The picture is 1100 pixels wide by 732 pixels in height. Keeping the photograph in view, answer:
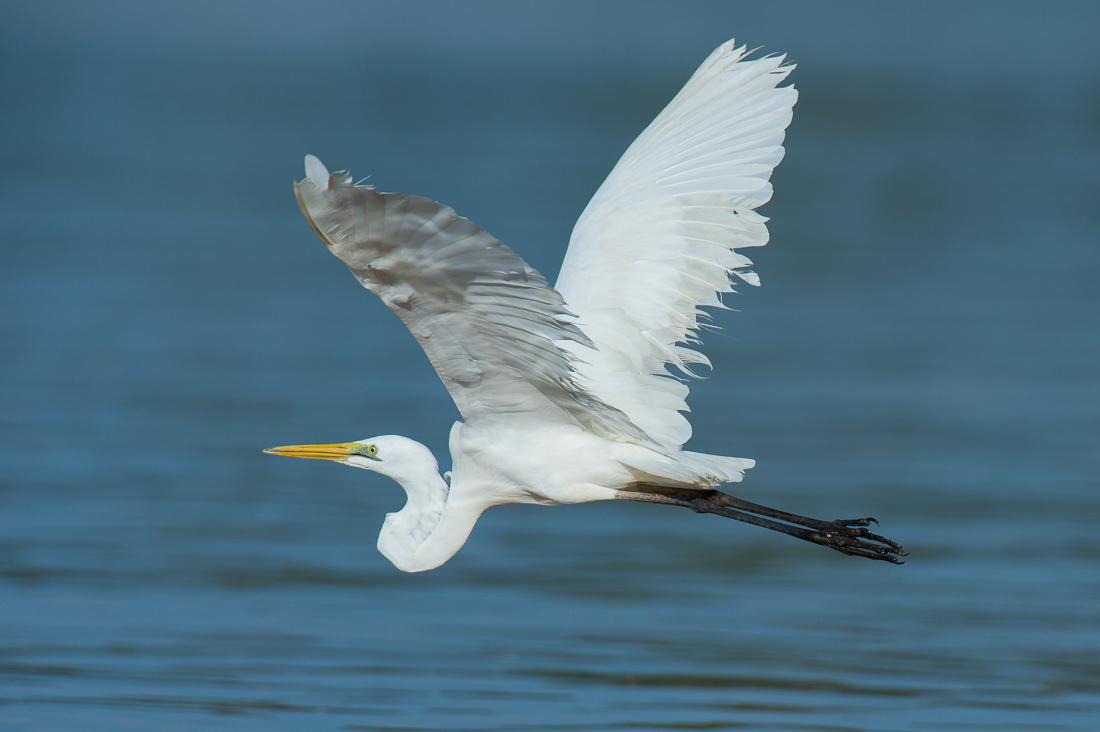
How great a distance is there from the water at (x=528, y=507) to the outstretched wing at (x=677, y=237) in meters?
1.72

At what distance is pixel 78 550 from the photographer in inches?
384

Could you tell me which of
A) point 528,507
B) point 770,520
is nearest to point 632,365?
point 770,520

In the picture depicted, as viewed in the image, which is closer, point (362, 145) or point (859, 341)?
point (859, 341)

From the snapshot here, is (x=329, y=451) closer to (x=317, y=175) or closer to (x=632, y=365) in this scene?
(x=632, y=365)

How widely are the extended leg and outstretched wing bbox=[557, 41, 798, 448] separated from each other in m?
0.44

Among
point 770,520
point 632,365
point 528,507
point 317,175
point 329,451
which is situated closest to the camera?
point 317,175

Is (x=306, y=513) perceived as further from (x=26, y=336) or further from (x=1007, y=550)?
(x=26, y=336)

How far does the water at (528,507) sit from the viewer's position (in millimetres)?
7934

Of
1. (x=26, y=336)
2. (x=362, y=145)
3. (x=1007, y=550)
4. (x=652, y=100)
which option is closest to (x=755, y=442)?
(x=1007, y=550)

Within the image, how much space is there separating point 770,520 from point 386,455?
1711 mm

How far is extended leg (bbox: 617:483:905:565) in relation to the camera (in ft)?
23.0

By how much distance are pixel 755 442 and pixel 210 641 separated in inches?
221

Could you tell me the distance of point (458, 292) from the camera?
5316mm

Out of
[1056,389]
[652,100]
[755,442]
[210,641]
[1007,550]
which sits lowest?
[210,641]
